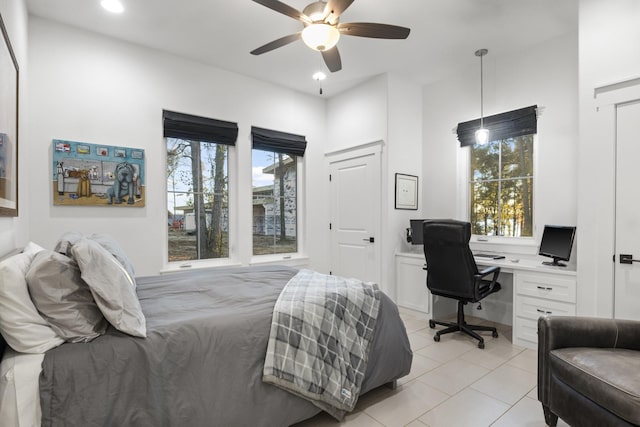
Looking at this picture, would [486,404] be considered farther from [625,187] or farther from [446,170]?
[446,170]

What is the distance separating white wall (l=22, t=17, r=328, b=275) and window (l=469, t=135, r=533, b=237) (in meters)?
2.66

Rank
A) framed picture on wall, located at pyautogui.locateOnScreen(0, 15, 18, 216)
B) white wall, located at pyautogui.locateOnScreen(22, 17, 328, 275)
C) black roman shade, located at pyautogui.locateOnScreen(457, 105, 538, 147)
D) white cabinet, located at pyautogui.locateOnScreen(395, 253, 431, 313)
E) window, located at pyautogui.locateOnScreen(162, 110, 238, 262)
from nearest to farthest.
→ framed picture on wall, located at pyautogui.locateOnScreen(0, 15, 18, 216), white wall, located at pyautogui.locateOnScreen(22, 17, 328, 275), black roman shade, located at pyautogui.locateOnScreen(457, 105, 538, 147), window, located at pyautogui.locateOnScreen(162, 110, 238, 262), white cabinet, located at pyautogui.locateOnScreen(395, 253, 431, 313)

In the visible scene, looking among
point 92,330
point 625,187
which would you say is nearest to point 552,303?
point 625,187

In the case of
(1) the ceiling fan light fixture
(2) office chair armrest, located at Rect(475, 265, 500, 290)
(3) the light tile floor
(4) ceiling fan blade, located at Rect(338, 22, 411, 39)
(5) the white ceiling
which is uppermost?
(5) the white ceiling

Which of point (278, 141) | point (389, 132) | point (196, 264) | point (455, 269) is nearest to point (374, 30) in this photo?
point (389, 132)

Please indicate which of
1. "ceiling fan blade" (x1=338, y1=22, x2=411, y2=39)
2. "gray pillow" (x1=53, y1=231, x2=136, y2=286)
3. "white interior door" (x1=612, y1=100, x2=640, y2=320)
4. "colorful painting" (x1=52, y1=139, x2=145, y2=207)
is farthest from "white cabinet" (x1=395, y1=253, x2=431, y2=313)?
"colorful painting" (x1=52, y1=139, x2=145, y2=207)

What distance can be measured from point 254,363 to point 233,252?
2.62m

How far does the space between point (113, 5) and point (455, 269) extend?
3.84 meters

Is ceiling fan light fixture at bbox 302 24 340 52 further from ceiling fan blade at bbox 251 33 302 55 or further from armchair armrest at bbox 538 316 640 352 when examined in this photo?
armchair armrest at bbox 538 316 640 352

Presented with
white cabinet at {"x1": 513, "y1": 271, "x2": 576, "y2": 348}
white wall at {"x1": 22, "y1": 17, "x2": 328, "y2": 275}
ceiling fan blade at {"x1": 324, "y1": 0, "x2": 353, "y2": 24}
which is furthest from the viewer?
white wall at {"x1": 22, "y1": 17, "x2": 328, "y2": 275}

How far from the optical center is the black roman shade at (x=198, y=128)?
3650 millimetres

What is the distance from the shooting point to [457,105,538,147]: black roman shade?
11.6 ft

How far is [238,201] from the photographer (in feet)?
13.7

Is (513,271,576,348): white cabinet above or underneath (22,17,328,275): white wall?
underneath
